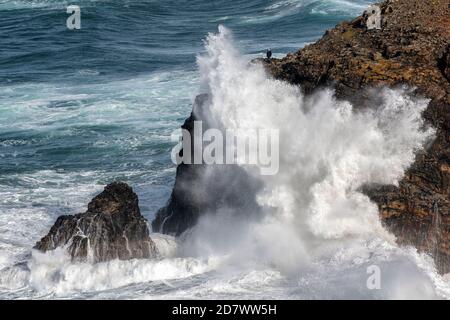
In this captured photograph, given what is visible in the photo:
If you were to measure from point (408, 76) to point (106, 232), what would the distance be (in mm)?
8132

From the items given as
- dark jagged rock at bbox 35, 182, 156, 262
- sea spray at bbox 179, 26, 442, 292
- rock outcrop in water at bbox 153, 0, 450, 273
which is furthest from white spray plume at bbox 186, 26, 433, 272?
dark jagged rock at bbox 35, 182, 156, 262

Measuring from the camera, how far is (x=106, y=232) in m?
22.1

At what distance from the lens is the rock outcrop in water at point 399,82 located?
21.1 m

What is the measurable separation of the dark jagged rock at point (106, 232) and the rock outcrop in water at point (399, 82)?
2031 mm

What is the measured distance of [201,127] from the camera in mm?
24641

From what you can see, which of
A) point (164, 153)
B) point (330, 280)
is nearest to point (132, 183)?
point (164, 153)

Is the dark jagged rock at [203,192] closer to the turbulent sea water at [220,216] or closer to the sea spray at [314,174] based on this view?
the sea spray at [314,174]

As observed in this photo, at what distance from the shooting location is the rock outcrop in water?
21109mm

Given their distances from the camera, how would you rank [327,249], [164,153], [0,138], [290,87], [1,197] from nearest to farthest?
1. [327,249]
2. [290,87]
3. [1,197]
4. [164,153]
5. [0,138]

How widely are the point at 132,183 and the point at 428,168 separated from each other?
11.0 meters

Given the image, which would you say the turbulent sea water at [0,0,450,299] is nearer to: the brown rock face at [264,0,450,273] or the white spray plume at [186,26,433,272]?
the white spray plume at [186,26,433,272]

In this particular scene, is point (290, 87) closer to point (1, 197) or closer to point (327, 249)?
point (327, 249)

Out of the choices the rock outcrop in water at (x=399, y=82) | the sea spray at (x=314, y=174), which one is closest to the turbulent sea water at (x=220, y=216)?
the sea spray at (x=314, y=174)

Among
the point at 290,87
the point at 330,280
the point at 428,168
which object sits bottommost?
the point at 330,280
